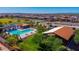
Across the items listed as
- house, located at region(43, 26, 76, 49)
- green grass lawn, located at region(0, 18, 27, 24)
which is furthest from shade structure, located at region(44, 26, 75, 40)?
green grass lawn, located at region(0, 18, 27, 24)

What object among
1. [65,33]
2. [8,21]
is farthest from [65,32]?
[8,21]

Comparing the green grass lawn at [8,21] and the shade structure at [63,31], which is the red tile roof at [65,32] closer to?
the shade structure at [63,31]

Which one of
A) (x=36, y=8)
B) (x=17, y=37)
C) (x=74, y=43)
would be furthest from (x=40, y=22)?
(x=74, y=43)

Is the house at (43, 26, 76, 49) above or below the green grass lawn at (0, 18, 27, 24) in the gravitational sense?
below

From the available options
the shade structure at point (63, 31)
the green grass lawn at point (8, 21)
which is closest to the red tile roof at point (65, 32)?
the shade structure at point (63, 31)

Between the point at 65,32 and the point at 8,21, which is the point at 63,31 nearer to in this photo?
the point at 65,32

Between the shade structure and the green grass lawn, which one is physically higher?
the green grass lawn

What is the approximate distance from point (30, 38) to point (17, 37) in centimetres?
11

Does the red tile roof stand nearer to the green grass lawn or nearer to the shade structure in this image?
the shade structure

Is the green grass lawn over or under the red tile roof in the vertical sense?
over

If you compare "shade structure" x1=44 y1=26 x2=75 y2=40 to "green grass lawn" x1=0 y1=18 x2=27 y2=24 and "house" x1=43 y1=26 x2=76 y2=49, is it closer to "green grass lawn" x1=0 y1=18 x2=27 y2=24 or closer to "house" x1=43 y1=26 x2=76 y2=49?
"house" x1=43 y1=26 x2=76 y2=49

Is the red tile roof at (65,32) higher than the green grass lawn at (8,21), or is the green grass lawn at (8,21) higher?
the green grass lawn at (8,21)

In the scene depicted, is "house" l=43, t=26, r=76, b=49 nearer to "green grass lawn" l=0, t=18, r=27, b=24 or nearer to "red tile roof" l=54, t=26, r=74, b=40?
"red tile roof" l=54, t=26, r=74, b=40

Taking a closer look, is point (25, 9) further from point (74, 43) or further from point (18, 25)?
point (74, 43)
